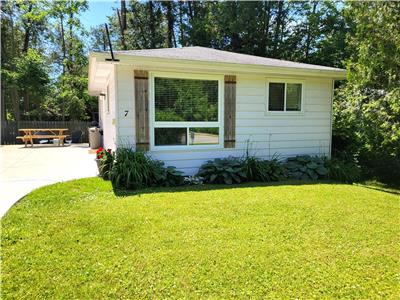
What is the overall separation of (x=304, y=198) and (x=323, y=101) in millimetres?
4082

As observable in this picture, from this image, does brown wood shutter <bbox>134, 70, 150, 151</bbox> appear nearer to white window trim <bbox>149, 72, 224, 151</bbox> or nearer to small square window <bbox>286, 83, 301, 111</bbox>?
white window trim <bbox>149, 72, 224, 151</bbox>

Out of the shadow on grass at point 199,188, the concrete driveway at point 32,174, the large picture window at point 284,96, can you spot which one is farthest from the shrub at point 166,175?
the large picture window at point 284,96

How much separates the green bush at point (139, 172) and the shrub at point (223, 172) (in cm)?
66

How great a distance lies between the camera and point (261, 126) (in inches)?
305

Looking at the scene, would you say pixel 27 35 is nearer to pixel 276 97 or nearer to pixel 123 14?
pixel 123 14

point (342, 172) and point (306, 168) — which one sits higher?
point (306, 168)

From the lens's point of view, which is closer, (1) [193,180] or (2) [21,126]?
(1) [193,180]

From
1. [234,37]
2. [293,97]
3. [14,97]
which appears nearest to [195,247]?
[293,97]

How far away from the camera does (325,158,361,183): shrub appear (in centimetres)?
761

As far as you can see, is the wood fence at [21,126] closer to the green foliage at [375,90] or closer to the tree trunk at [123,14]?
the tree trunk at [123,14]

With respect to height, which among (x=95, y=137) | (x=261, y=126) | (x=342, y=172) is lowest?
(x=342, y=172)

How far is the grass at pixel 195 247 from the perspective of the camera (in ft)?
8.48

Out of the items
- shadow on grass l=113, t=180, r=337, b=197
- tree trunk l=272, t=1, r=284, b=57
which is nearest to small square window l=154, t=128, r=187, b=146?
shadow on grass l=113, t=180, r=337, b=197

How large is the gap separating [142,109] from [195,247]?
3986mm
